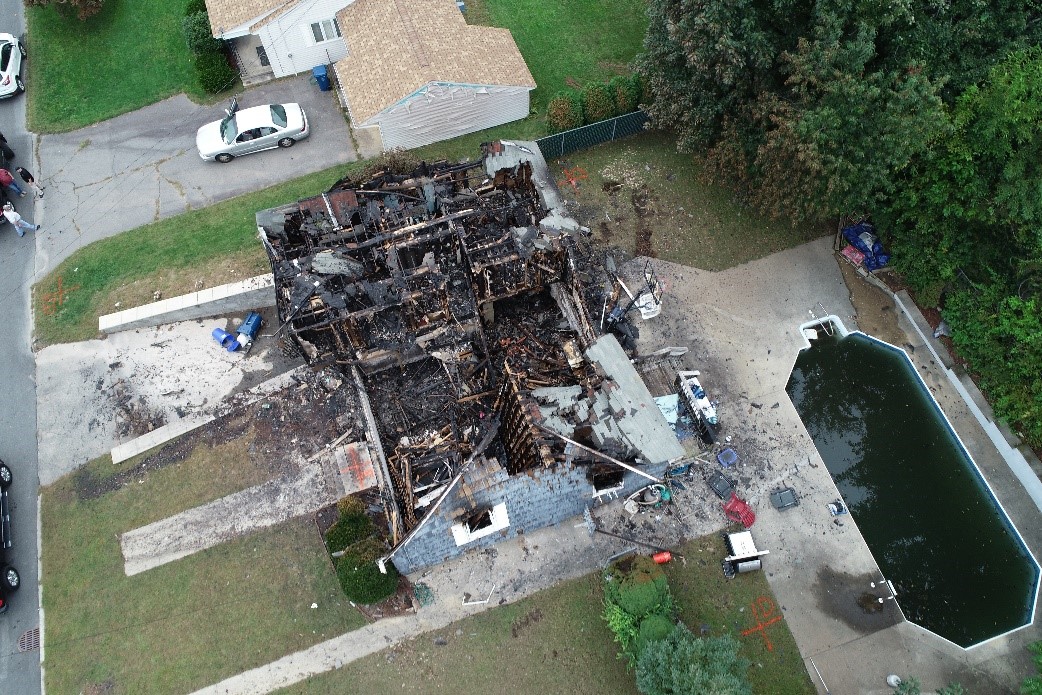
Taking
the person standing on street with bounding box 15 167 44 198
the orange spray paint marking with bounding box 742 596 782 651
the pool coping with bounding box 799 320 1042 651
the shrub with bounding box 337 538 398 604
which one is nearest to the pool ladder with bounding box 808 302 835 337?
the pool coping with bounding box 799 320 1042 651

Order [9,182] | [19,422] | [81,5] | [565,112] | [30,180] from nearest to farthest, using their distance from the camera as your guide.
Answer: [19,422] → [9,182] → [565,112] → [30,180] → [81,5]

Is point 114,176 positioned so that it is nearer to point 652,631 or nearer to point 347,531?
point 347,531

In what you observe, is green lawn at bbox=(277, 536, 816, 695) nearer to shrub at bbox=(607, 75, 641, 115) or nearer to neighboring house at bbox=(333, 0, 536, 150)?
shrub at bbox=(607, 75, 641, 115)

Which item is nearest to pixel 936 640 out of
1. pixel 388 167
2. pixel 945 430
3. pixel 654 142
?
pixel 945 430

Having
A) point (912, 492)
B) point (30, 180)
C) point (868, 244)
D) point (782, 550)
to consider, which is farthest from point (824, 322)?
point (30, 180)

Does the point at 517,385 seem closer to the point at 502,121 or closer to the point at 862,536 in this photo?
the point at 862,536

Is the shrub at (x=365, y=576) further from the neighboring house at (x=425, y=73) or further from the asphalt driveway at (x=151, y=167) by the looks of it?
the asphalt driveway at (x=151, y=167)
